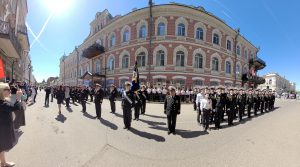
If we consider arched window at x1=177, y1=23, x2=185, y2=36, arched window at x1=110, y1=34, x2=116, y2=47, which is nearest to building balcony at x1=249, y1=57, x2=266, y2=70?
arched window at x1=177, y1=23, x2=185, y2=36

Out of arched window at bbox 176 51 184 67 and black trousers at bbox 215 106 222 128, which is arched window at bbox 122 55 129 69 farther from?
black trousers at bbox 215 106 222 128

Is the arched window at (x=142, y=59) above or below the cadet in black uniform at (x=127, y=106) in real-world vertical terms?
above

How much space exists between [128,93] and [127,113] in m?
0.96

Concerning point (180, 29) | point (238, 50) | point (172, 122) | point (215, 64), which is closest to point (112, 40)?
point (180, 29)

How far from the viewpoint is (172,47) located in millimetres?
24438

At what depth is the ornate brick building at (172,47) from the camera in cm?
2450

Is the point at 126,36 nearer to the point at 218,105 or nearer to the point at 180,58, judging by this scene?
the point at 180,58

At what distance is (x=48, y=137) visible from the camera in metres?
6.43

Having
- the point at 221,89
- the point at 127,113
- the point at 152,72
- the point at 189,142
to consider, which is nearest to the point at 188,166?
the point at 189,142

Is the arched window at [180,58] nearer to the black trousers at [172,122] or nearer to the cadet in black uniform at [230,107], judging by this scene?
the cadet in black uniform at [230,107]

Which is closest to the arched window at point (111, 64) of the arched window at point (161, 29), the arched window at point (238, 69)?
the arched window at point (161, 29)

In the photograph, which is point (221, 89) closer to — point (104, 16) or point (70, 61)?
point (104, 16)

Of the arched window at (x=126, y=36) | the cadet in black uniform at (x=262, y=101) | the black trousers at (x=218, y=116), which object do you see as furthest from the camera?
the arched window at (x=126, y=36)

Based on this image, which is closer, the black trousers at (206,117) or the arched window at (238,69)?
the black trousers at (206,117)
